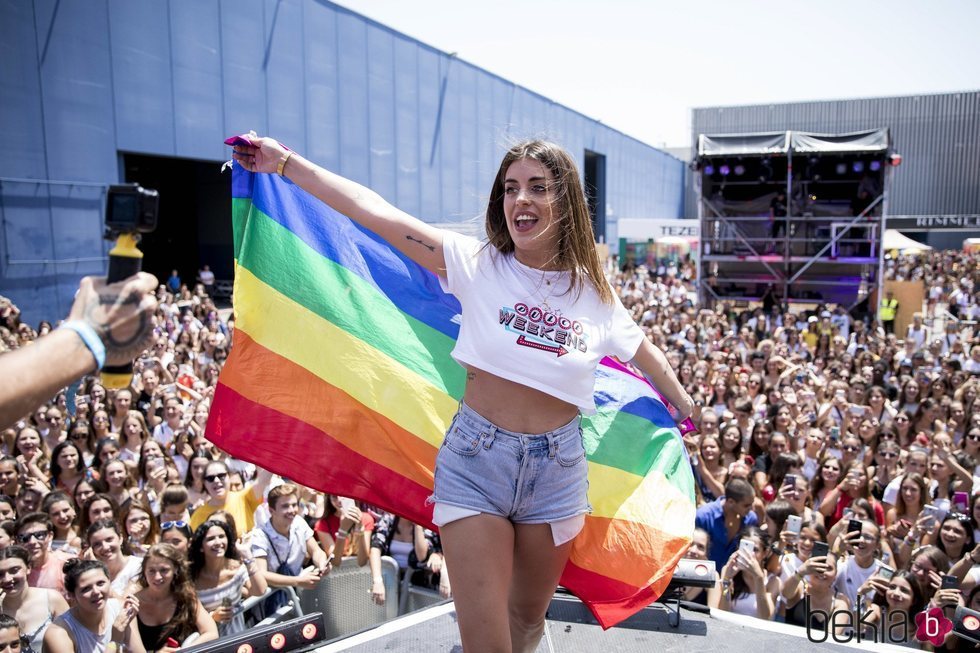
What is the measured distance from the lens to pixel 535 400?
2.28 metres

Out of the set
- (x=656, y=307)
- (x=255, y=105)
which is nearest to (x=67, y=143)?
(x=255, y=105)

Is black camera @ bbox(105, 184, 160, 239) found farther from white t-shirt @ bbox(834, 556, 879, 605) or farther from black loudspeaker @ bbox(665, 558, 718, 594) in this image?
white t-shirt @ bbox(834, 556, 879, 605)

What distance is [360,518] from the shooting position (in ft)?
16.4

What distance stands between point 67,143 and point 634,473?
607 inches

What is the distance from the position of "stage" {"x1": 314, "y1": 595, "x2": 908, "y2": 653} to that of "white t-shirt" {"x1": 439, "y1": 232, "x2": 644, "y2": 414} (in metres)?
1.31

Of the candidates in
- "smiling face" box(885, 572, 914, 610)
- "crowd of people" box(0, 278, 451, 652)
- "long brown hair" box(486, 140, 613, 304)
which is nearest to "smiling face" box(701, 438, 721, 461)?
"smiling face" box(885, 572, 914, 610)

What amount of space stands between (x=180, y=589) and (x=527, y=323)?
2.86 metres

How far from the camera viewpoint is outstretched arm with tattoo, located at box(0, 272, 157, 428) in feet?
4.74

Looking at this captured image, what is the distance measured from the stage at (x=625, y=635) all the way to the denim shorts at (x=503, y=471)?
103 cm

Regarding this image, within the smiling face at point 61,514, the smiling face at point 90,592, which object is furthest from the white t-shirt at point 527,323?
the smiling face at point 61,514

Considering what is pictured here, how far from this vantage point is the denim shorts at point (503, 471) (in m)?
2.21

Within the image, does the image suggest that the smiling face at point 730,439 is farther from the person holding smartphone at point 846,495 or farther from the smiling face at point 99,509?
the smiling face at point 99,509

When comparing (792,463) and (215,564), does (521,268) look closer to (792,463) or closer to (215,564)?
(215,564)

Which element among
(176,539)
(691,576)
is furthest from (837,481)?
(176,539)
